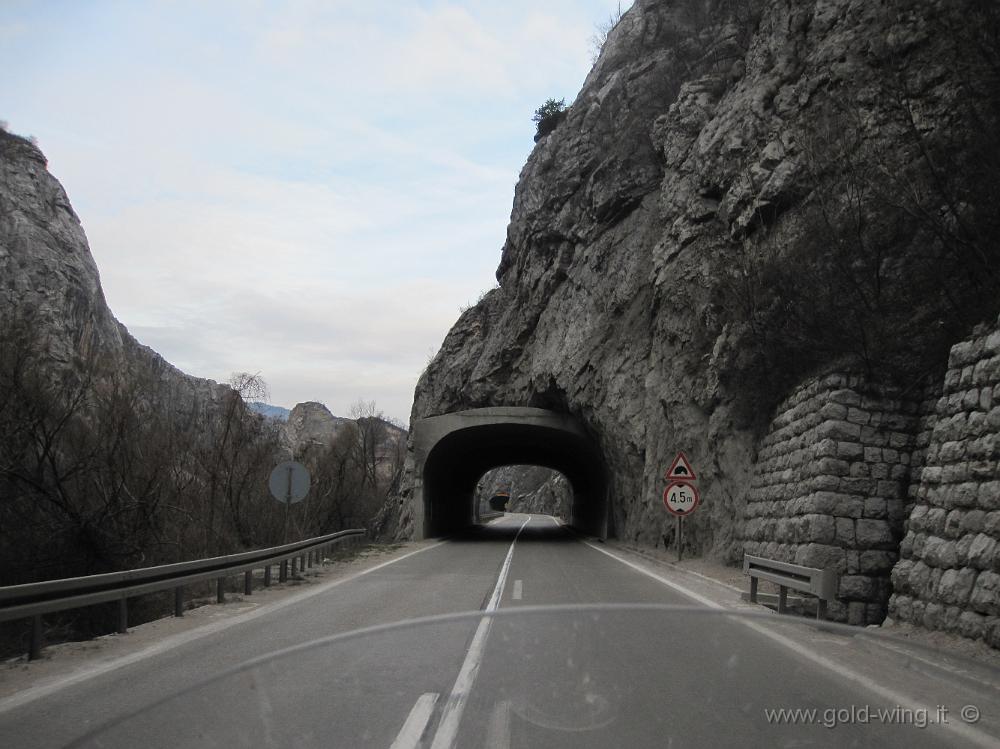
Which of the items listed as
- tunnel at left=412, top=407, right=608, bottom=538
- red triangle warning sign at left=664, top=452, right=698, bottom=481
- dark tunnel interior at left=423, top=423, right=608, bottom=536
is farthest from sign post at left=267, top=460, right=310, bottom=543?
dark tunnel interior at left=423, top=423, right=608, bottom=536

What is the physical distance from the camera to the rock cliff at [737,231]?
1184 cm

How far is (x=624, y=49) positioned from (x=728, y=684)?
38524 mm

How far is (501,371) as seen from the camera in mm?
39688

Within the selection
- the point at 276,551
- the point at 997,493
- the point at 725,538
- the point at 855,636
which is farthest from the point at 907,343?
the point at 276,551

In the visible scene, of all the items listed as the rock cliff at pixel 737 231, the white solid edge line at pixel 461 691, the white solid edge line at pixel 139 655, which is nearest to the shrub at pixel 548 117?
the rock cliff at pixel 737 231

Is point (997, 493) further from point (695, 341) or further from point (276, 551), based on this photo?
point (695, 341)

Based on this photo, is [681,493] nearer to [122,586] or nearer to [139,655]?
[122,586]

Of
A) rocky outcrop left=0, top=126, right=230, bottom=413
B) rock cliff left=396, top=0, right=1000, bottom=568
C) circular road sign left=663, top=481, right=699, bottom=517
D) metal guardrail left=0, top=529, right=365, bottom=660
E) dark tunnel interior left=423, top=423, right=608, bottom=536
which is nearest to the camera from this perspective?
metal guardrail left=0, top=529, right=365, bottom=660

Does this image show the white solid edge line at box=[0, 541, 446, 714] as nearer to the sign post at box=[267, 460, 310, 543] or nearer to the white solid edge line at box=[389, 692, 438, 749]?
the sign post at box=[267, 460, 310, 543]

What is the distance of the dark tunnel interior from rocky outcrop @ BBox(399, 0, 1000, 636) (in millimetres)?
2441

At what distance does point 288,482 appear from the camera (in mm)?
15883

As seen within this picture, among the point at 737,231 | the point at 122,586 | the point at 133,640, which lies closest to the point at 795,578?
the point at 133,640

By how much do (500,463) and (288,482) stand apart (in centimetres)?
3734

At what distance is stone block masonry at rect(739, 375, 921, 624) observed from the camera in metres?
10.7
